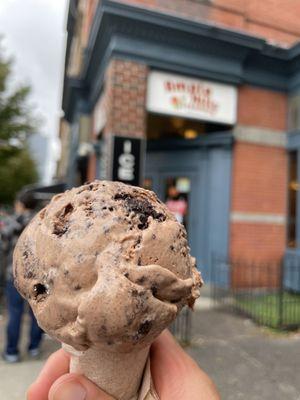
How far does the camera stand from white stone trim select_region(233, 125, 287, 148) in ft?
29.4

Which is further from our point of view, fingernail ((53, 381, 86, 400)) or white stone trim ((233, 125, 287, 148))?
white stone trim ((233, 125, 287, 148))

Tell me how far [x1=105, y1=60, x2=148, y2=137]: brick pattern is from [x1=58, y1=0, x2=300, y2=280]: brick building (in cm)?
2

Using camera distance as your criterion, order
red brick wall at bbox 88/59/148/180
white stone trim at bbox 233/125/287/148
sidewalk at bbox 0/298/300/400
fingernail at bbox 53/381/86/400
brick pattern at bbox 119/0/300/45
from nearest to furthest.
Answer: fingernail at bbox 53/381/86/400 → sidewalk at bbox 0/298/300/400 → red brick wall at bbox 88/59/148/180 → brick pattern at bbox 119/0/300/45 → white stone trim at bbox 233/125/287/148

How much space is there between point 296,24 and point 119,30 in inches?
210

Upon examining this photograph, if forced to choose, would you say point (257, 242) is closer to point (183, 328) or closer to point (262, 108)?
point (262, 108)

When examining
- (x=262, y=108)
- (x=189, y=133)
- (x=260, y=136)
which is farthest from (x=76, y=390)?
(x=189, y=133)

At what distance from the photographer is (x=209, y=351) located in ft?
18.0

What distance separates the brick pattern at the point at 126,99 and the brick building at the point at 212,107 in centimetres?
2

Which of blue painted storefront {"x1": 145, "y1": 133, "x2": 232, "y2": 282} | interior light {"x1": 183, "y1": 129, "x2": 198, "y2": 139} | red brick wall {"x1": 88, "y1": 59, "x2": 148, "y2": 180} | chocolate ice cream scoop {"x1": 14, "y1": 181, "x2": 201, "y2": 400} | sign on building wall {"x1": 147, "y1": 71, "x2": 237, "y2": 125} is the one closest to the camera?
chocolate ice cream scoop {"x1": 14, "y1": 181, "x2": 201, "y2": 400}

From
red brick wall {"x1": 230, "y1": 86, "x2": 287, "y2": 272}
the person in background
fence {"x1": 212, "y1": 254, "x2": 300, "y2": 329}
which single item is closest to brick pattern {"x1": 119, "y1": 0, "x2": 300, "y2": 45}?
red brick wall {"x1": 230, "y1": 86, "x2": 287, "y2": 272}

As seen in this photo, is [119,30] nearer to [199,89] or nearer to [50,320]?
[199,89]

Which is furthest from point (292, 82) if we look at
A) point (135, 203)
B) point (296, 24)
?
point (135, 203)

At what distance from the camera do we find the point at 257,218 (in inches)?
356

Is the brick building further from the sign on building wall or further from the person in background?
the person in background
